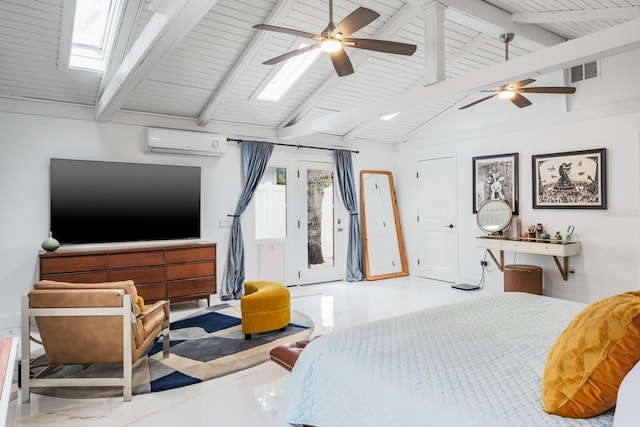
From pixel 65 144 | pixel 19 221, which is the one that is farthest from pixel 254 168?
pixel 19 221

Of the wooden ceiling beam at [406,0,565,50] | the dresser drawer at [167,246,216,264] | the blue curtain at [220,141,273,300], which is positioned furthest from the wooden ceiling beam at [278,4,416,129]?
the dresser drawer at [167,246,216,264]

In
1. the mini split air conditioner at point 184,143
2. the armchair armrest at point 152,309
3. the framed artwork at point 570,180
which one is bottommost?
the armchair armrest at point 152,309

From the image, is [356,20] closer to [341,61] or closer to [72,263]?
[341,61]

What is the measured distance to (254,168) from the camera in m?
5.98

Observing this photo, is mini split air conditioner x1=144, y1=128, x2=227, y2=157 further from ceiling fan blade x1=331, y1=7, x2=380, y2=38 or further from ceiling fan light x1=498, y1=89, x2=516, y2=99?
ceiling fan light x1=498, y1=89, x2=516, y2=99

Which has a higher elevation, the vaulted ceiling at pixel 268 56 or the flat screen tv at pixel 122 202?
the vaulted ceiling at pixel 268 56

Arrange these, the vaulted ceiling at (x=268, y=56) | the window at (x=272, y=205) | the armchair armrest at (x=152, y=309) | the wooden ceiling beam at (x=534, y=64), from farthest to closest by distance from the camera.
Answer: the window at (x=272, y=205) < the vaulted ceiling at (x=268, y=56) < the armchair armrest at (x=152, y=309) < the wooden ceiling beam at (x=534, y=64)

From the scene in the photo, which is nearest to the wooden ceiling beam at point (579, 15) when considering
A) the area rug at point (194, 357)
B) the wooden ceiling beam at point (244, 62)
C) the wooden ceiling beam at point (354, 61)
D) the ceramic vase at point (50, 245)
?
the wooden ceiling beam at point (354, 61)

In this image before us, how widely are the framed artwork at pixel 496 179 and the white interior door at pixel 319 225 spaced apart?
2.25 meters

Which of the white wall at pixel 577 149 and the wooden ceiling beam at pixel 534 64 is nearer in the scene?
the wooden ceiling beam at pixel 534 64

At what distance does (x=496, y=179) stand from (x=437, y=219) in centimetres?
125

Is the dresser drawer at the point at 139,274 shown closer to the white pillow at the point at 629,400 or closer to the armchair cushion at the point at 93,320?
the armchair cushion at the point at 93,320

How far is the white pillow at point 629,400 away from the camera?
1.04 metres

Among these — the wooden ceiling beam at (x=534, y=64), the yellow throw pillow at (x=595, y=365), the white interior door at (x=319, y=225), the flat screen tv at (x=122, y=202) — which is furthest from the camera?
the white interior door at (x=319, y=225)
